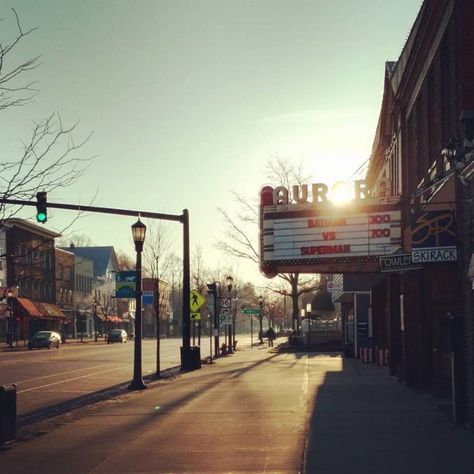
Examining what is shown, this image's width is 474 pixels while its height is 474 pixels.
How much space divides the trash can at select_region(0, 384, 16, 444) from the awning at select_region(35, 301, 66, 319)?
68.3m

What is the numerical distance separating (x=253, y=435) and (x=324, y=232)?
402 inches

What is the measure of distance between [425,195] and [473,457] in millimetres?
8765

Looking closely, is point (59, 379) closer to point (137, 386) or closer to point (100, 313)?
point (137, 386)

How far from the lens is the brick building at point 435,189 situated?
40.6 feet

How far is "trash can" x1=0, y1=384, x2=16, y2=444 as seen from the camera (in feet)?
37.3

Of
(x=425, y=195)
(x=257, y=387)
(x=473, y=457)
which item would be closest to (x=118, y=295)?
(x=257, y=387)

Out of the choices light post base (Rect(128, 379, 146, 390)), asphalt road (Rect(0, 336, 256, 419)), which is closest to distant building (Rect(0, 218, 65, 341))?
asphalt road (Rect(0, 336, 256, 419))

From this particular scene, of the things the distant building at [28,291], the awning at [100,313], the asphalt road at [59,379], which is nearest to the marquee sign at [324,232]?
the asphalt road at [59,379]

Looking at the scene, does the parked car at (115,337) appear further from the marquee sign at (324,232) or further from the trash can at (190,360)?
the marquee sign at (324,232)

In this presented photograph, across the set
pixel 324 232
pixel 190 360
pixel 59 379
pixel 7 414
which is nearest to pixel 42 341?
pixel 190 360

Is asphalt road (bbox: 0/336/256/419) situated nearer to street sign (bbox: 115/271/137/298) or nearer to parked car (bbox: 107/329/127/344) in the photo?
street sign (bbox: 115/271/137/298)

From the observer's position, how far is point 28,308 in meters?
73.4

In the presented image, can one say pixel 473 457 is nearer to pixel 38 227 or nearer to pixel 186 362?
pixel 186 362

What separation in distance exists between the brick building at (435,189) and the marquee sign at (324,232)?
2.36 ft
